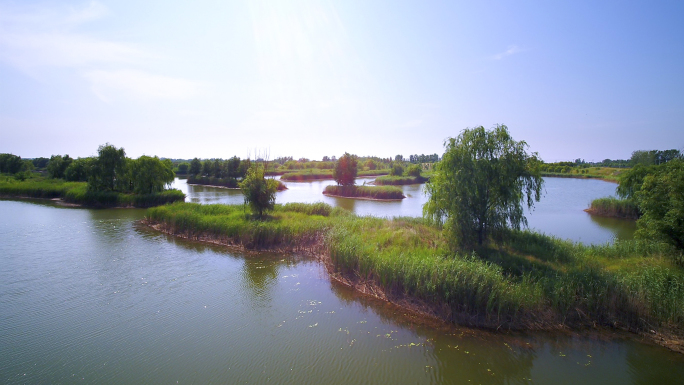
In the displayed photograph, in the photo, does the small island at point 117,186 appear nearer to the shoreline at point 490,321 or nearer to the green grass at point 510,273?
the green grass at point 510,273

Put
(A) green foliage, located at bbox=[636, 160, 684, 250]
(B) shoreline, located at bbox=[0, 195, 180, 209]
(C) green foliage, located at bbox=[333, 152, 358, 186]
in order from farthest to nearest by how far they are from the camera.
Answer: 1. (C) green foliage, located at bbox=[333, 152, 358, 186]
2. (B) shoreline, located at bbox=[0, 195, 180, 209]
3. (A) green foliage, located at bbox=[636, 160, 684, 250]

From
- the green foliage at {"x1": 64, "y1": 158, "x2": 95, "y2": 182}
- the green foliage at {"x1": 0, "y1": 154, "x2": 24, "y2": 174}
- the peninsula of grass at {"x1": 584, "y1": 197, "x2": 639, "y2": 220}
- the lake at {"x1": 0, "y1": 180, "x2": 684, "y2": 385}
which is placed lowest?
the lake at {"x1": 0, "y1": 180, "x2": 684, "y2": 385}

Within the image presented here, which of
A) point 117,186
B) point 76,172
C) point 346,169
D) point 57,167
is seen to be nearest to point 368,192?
point 346,169

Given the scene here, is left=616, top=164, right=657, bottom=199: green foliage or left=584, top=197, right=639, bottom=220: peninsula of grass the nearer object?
left=616, top=164, right=657, bottom=199: green foliage

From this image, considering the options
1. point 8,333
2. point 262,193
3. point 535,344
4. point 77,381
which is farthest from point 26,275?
point 535,344

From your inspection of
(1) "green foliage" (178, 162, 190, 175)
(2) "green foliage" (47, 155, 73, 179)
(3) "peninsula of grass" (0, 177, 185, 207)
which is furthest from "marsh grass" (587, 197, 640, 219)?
(1) "green foliage" (178, 162, 190, 175)

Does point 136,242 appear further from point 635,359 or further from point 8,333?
point 635,359

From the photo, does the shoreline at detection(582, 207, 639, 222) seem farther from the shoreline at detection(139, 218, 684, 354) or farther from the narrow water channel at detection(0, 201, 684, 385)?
the narrow water channel at detection(0, 201, 684, 385)
